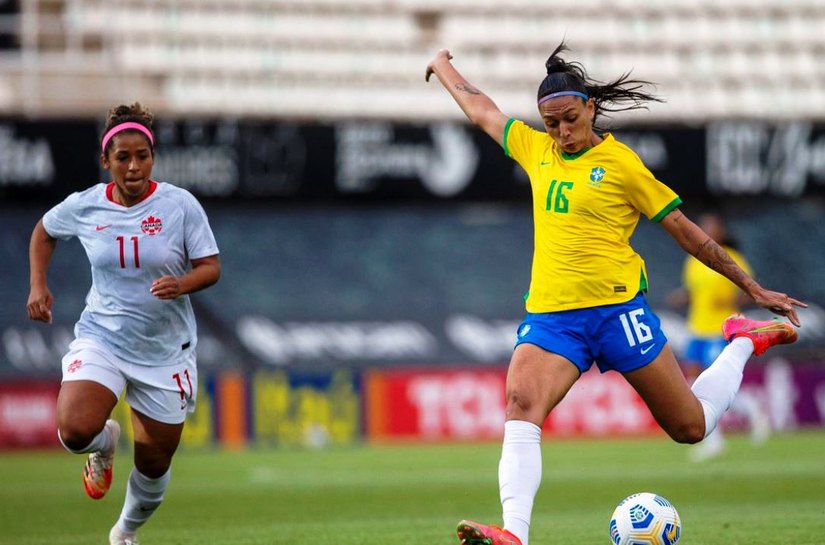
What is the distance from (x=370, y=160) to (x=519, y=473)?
15.0m

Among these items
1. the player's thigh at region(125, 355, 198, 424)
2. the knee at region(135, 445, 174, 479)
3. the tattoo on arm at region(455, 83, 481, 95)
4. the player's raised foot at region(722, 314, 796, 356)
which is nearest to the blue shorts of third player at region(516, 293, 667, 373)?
the player's raised foot at region(722, 314, 796, 356)

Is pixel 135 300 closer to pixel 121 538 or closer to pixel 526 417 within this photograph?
pixel 121 538

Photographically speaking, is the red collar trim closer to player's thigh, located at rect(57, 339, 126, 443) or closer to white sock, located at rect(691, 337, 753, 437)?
player's thigh, located at rect(57, 339, 126, 443)

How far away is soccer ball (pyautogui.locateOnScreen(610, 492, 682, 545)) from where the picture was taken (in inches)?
268

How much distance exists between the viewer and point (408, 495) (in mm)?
Result: 12008

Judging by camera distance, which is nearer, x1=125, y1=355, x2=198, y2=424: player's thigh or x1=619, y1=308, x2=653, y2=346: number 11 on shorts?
x1=619, y1=308, x2=653, y2=346: number 11 on shorts

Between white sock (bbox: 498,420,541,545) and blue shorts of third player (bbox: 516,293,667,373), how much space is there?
449mm

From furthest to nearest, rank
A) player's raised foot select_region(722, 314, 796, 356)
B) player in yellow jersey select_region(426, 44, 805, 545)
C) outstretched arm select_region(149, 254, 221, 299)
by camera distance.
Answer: player's raised foot select_region(722, 314, 796, 356) → outstretched arm select_region(149, 254, 221, 299) → player in yellow jersey select_region(426, 44, 805, 545)

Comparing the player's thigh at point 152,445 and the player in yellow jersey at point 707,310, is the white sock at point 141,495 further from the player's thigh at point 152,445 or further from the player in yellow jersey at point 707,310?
the player in yellow jersey at point 707,310

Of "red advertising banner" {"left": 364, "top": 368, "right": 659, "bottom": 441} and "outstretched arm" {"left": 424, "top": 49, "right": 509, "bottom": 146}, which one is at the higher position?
"outstretched arm" {"left": 424, "top": 49, "right": 509, "bottom": 146}

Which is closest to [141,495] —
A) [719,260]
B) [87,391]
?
[87,391]

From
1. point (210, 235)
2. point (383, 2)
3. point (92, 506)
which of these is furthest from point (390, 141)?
point (210, 235)

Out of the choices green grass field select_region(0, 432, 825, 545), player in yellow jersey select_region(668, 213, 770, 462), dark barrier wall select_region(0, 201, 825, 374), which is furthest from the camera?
dark barrier wall select_region(0, 201, 825, 374)

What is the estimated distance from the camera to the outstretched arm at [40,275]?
7477mm
